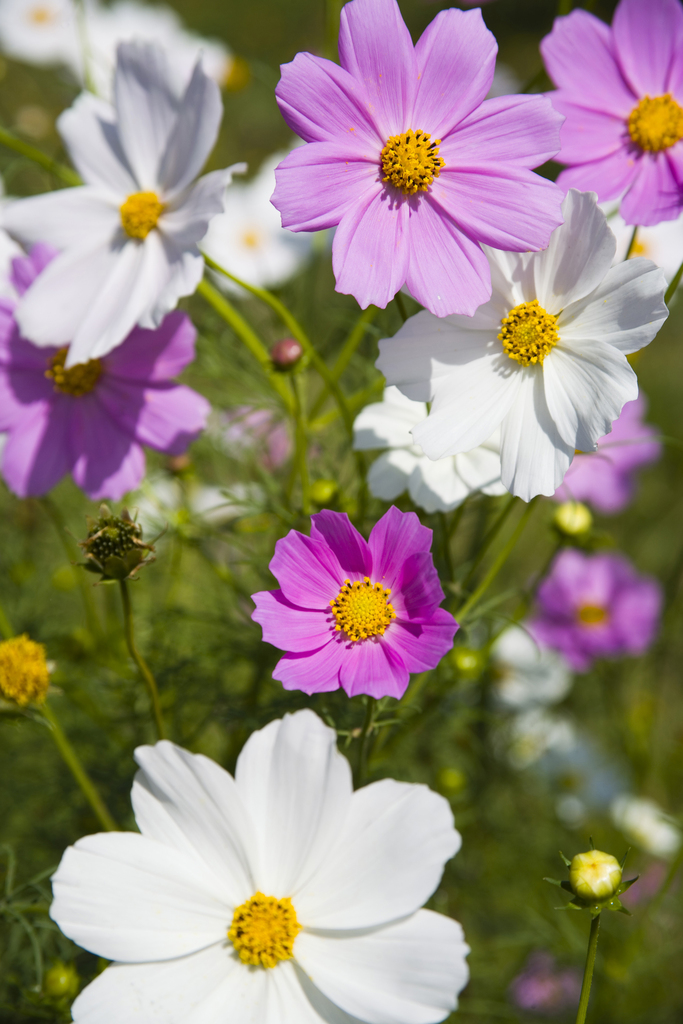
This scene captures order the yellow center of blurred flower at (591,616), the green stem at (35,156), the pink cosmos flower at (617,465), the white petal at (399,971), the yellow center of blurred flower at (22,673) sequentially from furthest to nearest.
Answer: the yellow center of blurred flower at (591,616)
the pink cosmos flower at (617,465)
the green stem at (35,156)
the yellow center of blurred flower at (22,673)
the white petal at (399,971)

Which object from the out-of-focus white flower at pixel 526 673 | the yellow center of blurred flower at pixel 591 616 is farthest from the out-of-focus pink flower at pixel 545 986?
the yellow center of blurred flower at pixel 591 616

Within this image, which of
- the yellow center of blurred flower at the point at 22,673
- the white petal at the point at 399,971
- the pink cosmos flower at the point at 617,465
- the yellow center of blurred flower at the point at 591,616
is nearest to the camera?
the white petal at the point at 399,971

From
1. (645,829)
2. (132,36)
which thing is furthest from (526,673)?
(132,36)

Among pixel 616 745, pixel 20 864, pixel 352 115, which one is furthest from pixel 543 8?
pixel 20 864

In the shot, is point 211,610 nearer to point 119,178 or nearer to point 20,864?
point 20,864

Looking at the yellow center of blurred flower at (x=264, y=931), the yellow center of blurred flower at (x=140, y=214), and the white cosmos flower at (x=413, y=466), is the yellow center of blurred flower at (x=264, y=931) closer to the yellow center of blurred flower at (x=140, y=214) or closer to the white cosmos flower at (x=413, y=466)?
the white cosmos flower at (x=413, y=466)

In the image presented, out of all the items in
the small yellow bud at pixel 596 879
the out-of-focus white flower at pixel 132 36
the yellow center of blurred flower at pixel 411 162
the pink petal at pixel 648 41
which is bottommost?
the small yellow bud at pixel 596 879
